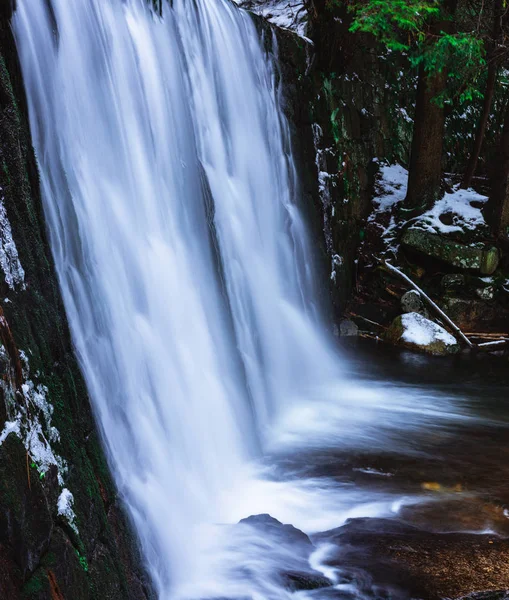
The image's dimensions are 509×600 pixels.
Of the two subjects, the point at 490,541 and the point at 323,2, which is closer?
the point at 490,541

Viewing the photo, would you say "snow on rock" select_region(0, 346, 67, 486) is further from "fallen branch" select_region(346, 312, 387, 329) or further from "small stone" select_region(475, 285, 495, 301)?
"small stone" select_region(475, 285, 495, 301)

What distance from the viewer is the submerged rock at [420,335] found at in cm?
909

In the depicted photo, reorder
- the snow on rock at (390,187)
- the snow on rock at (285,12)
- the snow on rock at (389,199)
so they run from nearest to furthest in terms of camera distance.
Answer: the snow on rock at (285,12) → the snow on rock at (389,199) → the snow on rock at (390,187)

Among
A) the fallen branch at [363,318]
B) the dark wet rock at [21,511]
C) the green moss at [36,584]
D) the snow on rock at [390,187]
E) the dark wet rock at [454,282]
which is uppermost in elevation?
Result: the snow on rock at [390,187]

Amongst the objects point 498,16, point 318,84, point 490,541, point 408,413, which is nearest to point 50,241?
point 490,541

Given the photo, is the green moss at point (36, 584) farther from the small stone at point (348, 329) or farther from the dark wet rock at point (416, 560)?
the small stone at point (348, 329)

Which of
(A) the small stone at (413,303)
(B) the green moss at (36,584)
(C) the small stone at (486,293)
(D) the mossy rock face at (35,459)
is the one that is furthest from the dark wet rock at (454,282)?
(B) the green moss at (36,584)

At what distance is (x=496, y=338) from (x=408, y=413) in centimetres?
348

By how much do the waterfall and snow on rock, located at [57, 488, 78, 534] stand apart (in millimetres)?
968

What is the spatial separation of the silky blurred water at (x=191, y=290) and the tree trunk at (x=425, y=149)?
109 inches

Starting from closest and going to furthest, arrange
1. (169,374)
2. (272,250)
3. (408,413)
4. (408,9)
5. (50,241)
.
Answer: (50,241) → (169,374) → (408,413) → (408,9) → (272,250)

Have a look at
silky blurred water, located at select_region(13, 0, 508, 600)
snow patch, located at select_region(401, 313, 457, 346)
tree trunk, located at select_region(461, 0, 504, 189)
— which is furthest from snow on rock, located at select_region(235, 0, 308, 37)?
snow patch, located at select_region(401, 313, 457, 346)

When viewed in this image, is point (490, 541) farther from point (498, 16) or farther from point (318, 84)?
point (498, 16)

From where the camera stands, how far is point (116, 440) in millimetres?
3891
